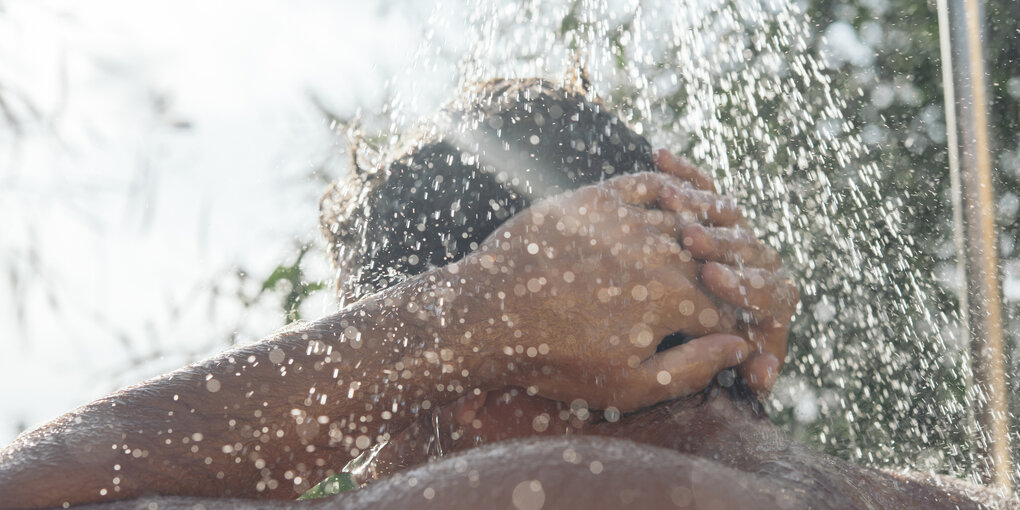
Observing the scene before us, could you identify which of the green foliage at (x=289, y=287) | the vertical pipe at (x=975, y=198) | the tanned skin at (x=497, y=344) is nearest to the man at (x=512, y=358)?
the tanned skin at (x=497, y=344)

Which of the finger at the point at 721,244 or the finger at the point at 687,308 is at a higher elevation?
the finger at the point at 721,244

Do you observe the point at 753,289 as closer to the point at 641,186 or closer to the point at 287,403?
the point at 641,186

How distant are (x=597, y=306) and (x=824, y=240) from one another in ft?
17.3

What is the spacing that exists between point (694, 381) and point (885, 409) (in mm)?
5574

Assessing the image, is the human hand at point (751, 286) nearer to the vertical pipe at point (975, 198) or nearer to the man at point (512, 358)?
the man at point (512, 358)

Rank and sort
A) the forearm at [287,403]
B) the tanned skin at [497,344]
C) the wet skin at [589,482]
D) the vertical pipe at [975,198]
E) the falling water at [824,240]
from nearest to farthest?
the wet skin at [589,482], the forearm at [287,403], the tanned skin at [497,344], the vertical pipe at [975,198], the falling water at [824,240]

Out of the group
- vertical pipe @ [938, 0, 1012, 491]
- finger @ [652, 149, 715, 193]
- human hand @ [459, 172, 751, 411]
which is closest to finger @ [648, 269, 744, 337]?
human hand @ [459, 172, 751, 411]

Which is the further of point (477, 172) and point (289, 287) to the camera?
point (289, 287)

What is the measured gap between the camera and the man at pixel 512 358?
1631 millimetres

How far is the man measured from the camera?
163 centimetres

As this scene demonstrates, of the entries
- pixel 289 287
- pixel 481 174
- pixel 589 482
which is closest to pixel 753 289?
pixel 481 174

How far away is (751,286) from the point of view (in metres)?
1.88

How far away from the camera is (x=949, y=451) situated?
6.51 metres

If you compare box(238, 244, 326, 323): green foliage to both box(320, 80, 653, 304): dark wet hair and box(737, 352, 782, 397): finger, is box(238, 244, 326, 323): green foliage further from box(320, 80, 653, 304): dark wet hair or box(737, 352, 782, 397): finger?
box(737, 352, 782, 397): finger
